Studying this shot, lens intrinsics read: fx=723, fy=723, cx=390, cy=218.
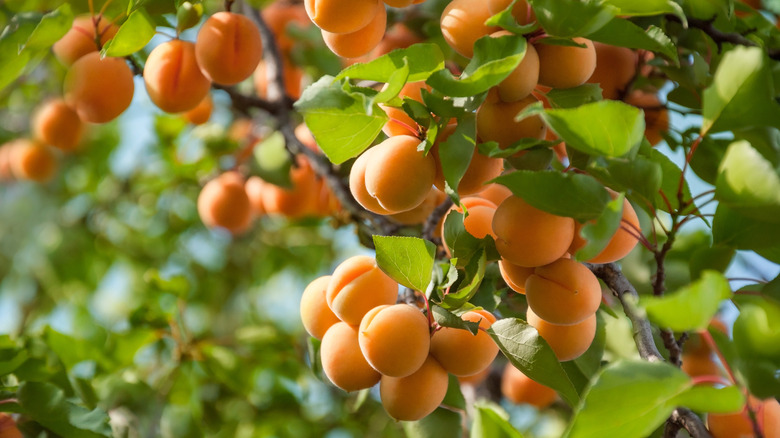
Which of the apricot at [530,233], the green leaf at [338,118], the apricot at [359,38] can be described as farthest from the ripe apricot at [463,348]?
the apricot at [359,38]

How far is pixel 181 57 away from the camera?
101 cm

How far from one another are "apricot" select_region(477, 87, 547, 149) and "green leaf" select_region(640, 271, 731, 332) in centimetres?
24

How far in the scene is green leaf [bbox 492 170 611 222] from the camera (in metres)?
0.57

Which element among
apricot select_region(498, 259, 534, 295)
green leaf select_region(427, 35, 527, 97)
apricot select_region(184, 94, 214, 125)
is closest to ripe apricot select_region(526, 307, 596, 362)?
apricot select_region(498, 259, 534, 295)

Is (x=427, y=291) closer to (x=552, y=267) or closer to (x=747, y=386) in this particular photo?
(x=552, y=267)

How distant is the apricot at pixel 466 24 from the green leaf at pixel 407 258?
198 millimetres

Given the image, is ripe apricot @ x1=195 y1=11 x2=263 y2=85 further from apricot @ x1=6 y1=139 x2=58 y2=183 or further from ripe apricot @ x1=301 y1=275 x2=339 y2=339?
apricot @ x1=6 y1=139 x2=58 y2=183

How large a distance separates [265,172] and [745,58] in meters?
1.00

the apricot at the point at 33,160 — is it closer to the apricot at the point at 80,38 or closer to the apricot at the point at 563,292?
the apricot at the point at 80,38

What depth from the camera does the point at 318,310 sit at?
2.67 ft

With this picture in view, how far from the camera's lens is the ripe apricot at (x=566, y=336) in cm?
74

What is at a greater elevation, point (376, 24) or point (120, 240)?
point (376, 24)

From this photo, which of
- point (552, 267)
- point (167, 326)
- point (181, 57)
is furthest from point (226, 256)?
point (552, 267)

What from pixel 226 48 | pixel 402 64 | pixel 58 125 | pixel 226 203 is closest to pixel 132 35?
pixel 226 48
